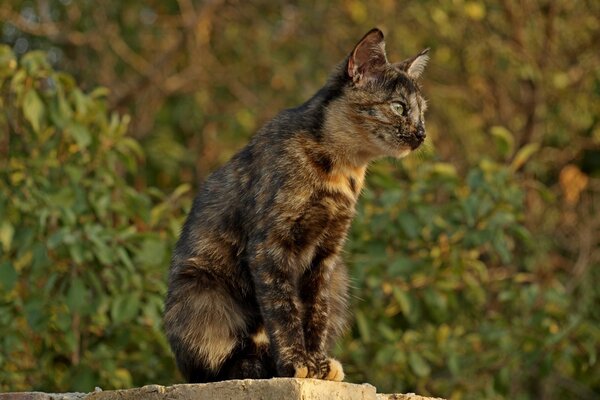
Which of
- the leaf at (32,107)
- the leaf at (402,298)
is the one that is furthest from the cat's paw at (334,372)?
the leaf at (32,107)

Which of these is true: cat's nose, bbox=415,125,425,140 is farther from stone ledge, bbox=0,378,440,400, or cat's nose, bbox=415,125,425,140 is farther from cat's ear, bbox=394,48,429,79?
stone ledge, bbox=0,378,440,400

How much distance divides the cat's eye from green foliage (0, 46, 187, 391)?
239 cm

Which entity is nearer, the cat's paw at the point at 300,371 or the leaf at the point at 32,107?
the cat's paw at the point at 300,371

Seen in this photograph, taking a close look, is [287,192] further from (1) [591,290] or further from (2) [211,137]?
(2) [211,137]

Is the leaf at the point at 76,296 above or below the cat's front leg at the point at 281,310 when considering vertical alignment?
below

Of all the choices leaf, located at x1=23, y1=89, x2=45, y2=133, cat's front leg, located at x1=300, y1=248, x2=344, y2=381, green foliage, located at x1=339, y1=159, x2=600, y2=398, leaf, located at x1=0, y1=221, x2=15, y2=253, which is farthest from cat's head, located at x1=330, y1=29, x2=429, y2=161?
leaf, located at x1=0, y1=221, x2=15, y2=253

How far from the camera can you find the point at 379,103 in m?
5.58

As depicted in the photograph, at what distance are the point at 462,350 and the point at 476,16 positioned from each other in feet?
13.1

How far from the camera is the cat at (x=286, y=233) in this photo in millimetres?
5191

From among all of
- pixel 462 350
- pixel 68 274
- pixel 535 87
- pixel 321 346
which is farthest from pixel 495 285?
pixel 321 346

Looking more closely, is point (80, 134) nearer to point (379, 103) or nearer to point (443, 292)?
point (379, 103)

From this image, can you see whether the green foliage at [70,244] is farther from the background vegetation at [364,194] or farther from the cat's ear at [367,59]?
the cat's ear at [367,59]

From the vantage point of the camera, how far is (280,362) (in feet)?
16.5

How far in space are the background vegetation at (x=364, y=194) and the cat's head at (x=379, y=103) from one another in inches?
50.0
